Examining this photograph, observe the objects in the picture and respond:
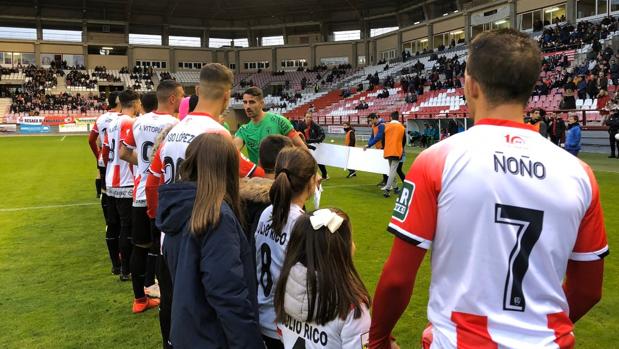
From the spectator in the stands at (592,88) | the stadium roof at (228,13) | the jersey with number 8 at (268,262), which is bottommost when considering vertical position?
the jersey with number 8 at (268,262)

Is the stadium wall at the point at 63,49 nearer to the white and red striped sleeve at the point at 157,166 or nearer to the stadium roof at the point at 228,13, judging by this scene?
the stadium roof at the point at 228,13

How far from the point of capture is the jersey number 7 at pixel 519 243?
5.47ft

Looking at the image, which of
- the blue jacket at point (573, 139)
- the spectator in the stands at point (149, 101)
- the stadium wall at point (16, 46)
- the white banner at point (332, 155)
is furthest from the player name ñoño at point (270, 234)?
the stadium wall at point (16, 46)

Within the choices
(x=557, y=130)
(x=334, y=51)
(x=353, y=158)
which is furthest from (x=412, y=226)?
(x=334, y=51)

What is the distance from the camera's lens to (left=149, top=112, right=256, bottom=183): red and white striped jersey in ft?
11.8

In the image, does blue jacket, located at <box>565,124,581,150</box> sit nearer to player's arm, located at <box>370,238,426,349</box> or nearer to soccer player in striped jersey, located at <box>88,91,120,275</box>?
soccer player in striped jersey, located at <box>88,91,120,275</box>

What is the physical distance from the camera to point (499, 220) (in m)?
1.67

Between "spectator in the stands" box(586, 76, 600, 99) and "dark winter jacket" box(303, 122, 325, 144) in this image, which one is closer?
"dark winter jacket" box(303, 122, 325, 144)

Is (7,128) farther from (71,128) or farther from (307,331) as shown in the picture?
(307,331)

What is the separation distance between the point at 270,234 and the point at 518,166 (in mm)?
1606

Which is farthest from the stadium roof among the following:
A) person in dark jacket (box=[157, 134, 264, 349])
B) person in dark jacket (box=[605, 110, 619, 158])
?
person in dark jacket (box=[157, 134, 264, 349])

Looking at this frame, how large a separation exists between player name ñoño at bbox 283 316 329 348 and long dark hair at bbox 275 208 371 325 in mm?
64

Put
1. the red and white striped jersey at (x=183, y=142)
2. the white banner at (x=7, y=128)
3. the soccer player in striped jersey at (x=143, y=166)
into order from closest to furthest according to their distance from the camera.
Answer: the red and white striped jersey at (x=183, y=142) → the soccer player in striped jersey at (x=143, y=166) → the white banner at (x=7, y=128)

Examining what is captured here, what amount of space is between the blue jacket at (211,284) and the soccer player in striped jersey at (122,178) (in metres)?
3.26
